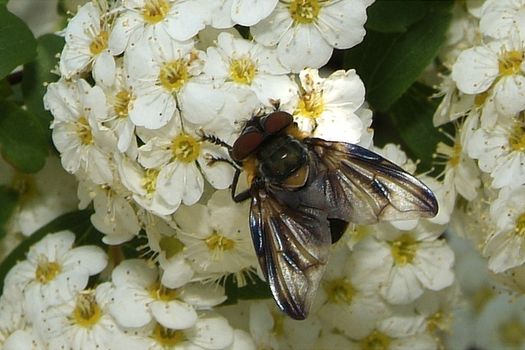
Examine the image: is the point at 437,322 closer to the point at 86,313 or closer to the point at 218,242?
the point at 218,242

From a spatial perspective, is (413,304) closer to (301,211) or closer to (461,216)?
(461,216)

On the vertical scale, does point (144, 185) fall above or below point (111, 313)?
above

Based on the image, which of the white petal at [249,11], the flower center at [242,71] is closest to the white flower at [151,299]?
the flower center at [242,71]

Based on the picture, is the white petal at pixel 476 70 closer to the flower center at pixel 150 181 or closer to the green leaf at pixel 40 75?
the flower center at pixel 150 181

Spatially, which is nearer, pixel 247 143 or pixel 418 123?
pixel 247 143

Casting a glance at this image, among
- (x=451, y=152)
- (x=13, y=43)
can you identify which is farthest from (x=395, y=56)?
(x=13, y=43)

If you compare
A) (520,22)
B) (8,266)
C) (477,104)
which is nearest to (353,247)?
(477,104)
